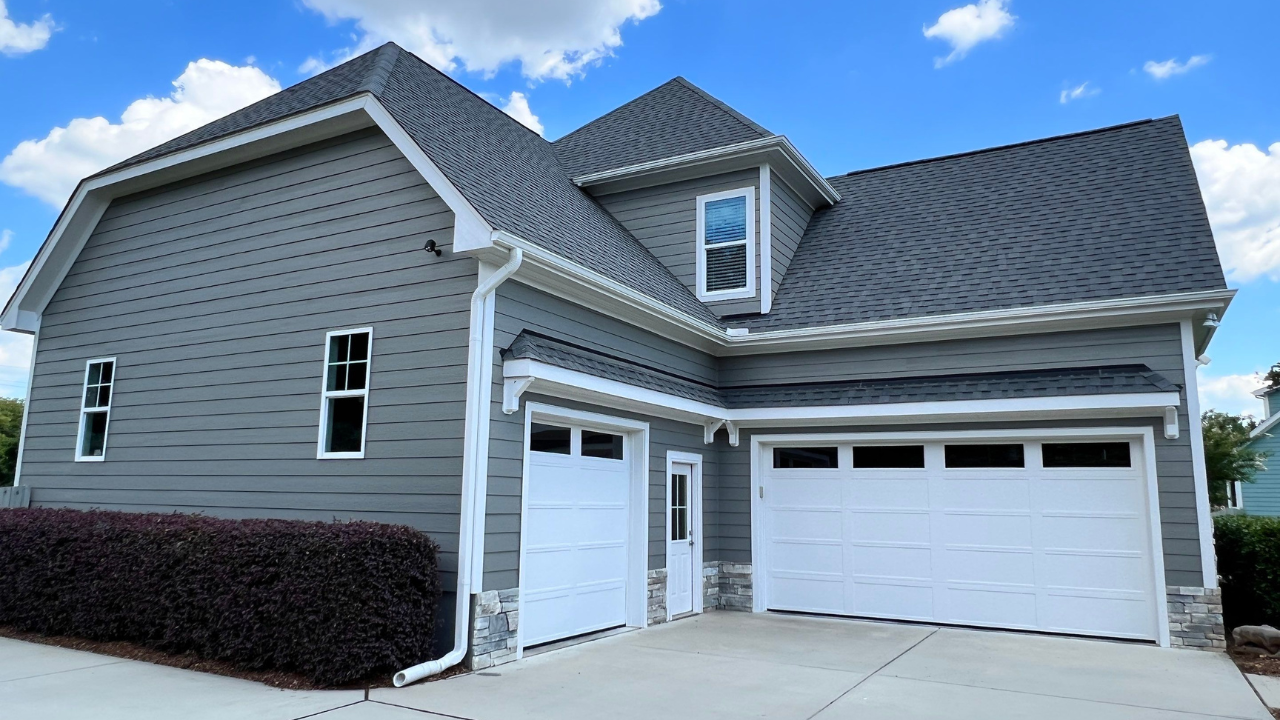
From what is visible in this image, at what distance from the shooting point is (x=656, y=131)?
1323 centimetres

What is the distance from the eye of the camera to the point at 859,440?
10219 mm

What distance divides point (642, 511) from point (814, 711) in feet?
12.5

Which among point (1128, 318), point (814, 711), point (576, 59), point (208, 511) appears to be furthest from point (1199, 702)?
point (576, 59)

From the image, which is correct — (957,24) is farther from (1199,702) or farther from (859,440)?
(1199,702)

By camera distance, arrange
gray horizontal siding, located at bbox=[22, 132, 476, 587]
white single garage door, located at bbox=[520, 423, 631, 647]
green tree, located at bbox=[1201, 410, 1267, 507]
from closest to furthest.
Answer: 1. gray horizontal siding, located at bbox=[22, 132, 476, 587]
2. white single garage door, located at bbox=[520, 423, 631, 647]
3. green tree, located at bbox=[1201, 410, 1267, 507]

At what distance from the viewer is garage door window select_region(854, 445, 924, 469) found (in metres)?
10.0

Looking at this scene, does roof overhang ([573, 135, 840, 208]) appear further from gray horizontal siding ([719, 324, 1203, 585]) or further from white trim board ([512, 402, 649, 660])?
white trim board ([512, 402, 649, 660])

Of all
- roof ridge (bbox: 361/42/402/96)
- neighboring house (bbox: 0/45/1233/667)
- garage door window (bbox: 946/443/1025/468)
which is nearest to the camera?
neighboring house (bbox: 0/45/1233/667)

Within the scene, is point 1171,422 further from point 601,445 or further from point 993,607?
point 601,445

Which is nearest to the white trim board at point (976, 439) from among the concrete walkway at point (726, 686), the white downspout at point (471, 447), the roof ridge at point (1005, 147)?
the concrete walkway at point (726, 686)

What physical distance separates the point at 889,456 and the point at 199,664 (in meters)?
7.65

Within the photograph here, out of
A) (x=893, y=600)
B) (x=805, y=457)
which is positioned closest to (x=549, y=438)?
(x=805, y=457)

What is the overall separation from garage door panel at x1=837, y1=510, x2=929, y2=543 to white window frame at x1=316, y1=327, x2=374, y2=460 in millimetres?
5921

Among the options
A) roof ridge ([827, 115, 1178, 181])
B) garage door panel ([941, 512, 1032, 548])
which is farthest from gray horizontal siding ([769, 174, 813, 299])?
garage door panel ([941, 512, 1032, 548])
